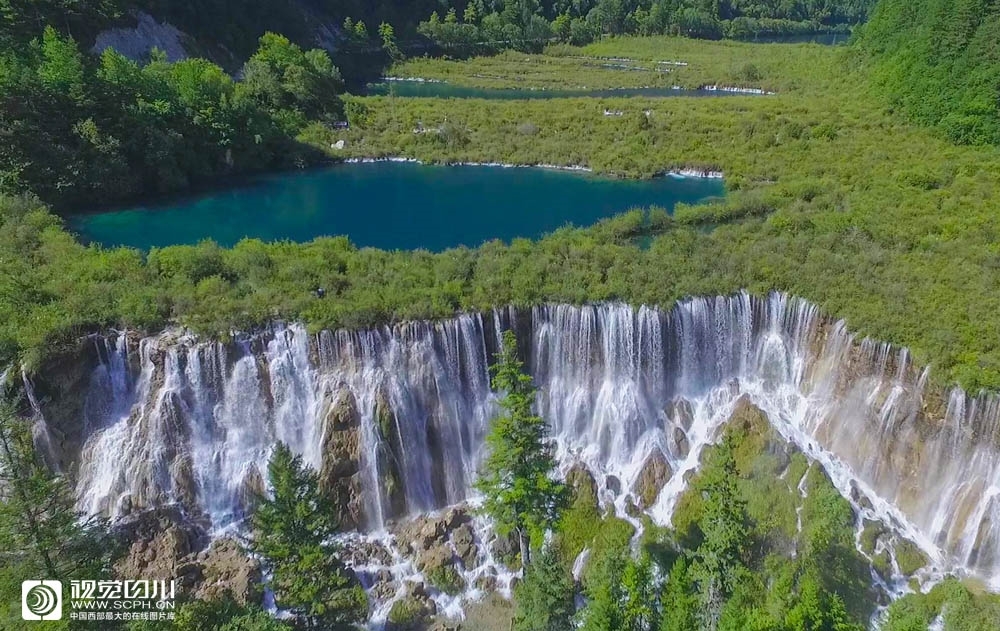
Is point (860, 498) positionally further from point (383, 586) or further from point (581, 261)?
point (383, 586)

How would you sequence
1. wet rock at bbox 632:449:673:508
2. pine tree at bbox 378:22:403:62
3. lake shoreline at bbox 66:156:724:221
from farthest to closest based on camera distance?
pine tree at bbox 378:22:403:62 → lake shoreline at bbox 66:156:724:221 → wet rock at bbox 632:449:673:508

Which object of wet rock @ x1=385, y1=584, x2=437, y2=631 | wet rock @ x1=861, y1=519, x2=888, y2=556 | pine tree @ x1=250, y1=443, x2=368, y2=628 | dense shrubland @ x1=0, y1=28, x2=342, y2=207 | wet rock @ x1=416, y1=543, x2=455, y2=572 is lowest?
wet rock @ x1=385, y1=584, x2=437, y2=631

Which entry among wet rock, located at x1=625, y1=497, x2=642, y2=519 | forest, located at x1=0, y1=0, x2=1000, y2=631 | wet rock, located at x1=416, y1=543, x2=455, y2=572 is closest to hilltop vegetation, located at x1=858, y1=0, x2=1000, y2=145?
forest, located at x1=0, y1=0, x2=1000, y2=631

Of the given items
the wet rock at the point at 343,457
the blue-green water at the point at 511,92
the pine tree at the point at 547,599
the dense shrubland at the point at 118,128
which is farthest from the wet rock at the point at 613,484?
the blue-green water at the point at 511,92

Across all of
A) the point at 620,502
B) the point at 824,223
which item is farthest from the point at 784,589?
the point at 824,223

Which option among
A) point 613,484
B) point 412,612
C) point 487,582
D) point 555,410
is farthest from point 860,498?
point 412,612

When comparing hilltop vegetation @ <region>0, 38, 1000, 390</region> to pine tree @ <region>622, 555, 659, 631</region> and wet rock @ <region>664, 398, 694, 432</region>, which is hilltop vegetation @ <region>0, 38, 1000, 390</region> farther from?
pine tree @ <region>622, 555, 659, 631</region>
